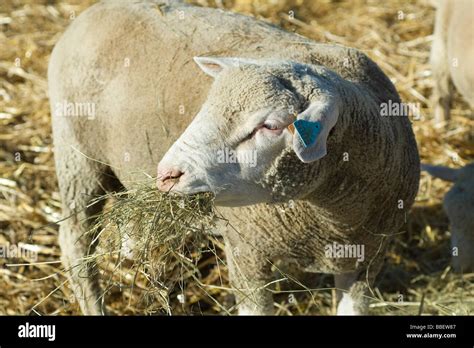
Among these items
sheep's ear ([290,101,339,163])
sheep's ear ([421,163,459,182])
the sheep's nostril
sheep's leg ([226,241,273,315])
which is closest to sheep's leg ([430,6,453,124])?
sheep's ear ([421,163,459,182])

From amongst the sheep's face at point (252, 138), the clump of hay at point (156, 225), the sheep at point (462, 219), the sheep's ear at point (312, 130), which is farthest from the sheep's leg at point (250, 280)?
the sheep at point (462, 219)

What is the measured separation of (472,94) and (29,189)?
131 inches

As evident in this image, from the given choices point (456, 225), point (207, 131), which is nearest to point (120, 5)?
point (207, 131)

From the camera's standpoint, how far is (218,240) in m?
5.23

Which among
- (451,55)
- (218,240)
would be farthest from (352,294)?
(451,55)

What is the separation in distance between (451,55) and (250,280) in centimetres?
296

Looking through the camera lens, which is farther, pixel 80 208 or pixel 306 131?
pixel 80 208

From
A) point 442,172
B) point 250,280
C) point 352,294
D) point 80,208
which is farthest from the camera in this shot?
point 442,172

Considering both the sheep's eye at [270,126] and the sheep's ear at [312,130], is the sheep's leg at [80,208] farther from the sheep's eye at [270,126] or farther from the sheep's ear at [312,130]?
the sheep's ear at [312,130]

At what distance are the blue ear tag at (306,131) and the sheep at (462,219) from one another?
2.35m

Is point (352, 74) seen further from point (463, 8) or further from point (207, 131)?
point (463, 8)

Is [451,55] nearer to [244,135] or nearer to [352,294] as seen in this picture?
[352,294]

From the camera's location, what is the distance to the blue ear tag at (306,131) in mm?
3338

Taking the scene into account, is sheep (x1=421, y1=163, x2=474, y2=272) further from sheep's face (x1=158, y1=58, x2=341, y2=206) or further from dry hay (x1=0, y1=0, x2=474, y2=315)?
sheep's face (x1=158, y1=58, x2=341, y2=206)
